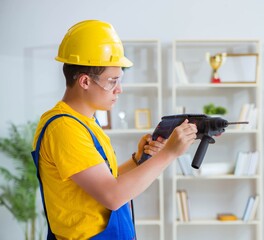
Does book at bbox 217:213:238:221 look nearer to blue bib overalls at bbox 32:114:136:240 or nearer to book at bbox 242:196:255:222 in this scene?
book at bbox 242:196:255:222

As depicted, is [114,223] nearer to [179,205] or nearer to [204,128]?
[204,128]

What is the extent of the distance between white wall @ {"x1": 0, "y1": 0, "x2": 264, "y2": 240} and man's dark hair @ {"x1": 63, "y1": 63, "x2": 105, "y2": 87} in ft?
9.75

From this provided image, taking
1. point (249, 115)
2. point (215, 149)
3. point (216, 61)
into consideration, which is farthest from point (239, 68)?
point (215, 149)

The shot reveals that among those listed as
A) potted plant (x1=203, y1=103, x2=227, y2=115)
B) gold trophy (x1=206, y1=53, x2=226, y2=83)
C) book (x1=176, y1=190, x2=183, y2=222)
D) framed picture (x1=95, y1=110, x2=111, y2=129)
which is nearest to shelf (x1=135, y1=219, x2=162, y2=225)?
book (x1=176, y1=190, x2=183, y2=222)

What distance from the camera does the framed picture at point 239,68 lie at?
448cm

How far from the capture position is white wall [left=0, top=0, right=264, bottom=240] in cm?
461

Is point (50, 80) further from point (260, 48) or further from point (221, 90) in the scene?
point (260, 48)

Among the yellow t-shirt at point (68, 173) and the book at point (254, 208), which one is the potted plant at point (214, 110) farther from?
the yellow t-shirt at point (68, 173)

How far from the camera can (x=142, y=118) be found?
14.9 ft

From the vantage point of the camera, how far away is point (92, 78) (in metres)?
1.66

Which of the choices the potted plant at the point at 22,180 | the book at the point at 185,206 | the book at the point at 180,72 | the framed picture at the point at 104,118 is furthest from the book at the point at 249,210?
the potted plant at the point at 22,180

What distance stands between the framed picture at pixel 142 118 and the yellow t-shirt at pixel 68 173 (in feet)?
9.25

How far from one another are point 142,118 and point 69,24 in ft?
3.10

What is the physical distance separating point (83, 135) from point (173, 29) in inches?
124
